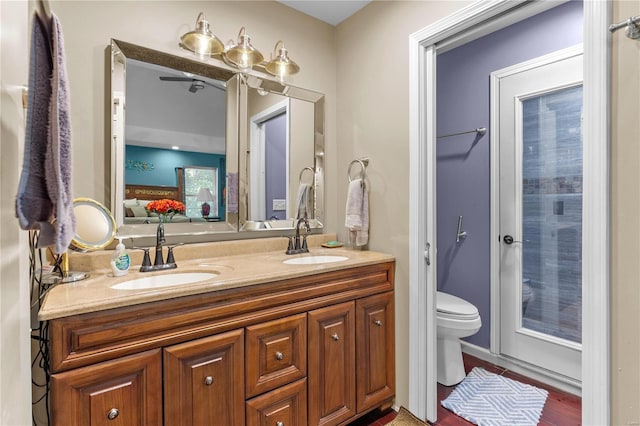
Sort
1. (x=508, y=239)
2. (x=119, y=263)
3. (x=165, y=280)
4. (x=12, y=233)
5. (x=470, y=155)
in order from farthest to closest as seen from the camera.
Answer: (x=470, y=155) → (x=508, y=239) → (x=165, y=280) → (x=119, y=263) → (x=12, y=233)

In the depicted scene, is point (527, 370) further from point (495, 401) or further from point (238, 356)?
point (238, 356)

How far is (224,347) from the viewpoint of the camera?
3.86 ft

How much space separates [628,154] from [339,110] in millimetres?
1612

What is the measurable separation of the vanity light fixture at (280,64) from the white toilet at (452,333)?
1863 millimetres

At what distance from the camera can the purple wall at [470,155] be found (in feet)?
7.48

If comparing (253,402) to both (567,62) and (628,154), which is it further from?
(567,62)

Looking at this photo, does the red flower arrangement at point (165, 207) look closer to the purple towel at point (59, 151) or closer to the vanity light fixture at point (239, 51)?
the vanity light fixture at point (239, 51)

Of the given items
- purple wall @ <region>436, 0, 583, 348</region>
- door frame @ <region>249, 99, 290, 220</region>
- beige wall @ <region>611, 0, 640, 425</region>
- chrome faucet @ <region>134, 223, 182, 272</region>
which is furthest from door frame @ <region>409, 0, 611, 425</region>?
chrome faucet @ <region>134, 223, 182, 272</region>

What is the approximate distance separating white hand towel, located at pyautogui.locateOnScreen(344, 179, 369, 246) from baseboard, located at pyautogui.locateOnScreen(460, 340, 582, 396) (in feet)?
4.63

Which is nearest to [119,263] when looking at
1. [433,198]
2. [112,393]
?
[112,393]

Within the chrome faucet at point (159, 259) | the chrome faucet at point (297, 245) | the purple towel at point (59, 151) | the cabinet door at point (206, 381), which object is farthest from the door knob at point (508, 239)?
the purple towel at point (59, 151)

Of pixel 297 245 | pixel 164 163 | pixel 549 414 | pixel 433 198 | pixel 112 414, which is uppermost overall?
pixel 164 163

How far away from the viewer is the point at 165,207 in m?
1.59

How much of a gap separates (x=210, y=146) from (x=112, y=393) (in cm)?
124
